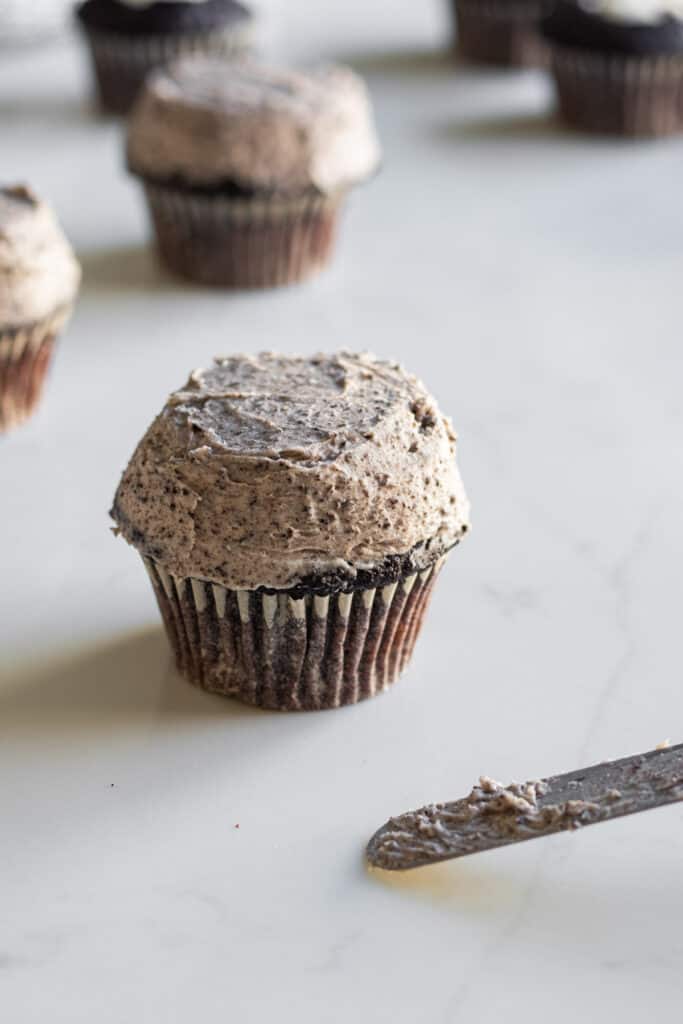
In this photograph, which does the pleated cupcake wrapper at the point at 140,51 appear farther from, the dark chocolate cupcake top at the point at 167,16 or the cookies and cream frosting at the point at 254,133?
the cookies and cream frosting at the point at 254,133

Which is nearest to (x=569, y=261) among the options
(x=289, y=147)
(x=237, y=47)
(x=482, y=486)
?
(x=289, y=147)

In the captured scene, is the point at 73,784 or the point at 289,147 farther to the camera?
the point at 289,147

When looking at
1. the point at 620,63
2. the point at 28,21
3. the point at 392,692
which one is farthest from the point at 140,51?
the point at 392,692

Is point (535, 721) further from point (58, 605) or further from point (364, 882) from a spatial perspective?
point (58, 605)

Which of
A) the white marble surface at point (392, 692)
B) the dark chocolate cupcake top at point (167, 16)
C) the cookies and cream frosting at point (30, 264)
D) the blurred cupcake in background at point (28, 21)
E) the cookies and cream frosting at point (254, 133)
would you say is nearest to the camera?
the white marble surface at point (392, 692)

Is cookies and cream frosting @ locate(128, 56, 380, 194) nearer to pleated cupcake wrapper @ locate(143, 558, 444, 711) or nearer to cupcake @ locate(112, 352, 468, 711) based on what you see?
cupcake @ locate(112, 352, 468, 711)

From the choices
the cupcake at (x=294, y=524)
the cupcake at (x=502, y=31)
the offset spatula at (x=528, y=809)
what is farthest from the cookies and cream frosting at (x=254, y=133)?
the offset spatula at (x=528, y=809)
